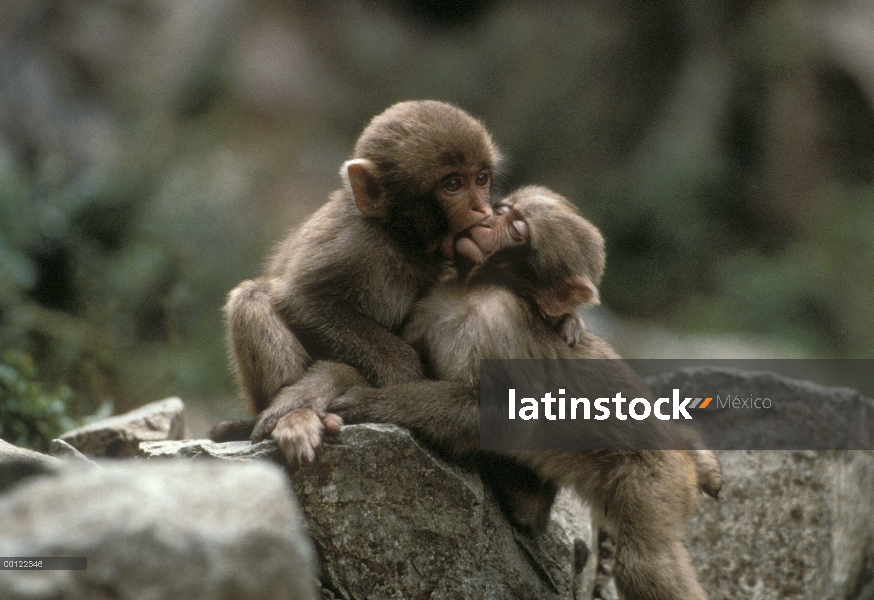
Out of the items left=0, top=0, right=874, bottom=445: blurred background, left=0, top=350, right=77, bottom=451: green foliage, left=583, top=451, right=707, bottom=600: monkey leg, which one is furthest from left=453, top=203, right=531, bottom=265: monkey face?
left=0, top=0, right=874, bottom=445: blurred background

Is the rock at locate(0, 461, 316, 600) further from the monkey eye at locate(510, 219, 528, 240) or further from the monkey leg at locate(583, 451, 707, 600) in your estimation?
the monkey eye at locate(510, 219, 528, 240)

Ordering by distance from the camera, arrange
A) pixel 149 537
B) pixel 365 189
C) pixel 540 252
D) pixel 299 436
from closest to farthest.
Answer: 1. pixel 149 537
2. pixel 299 436
3. pixel 540 252
4. pixel 365 189

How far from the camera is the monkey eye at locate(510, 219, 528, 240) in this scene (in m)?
4.43

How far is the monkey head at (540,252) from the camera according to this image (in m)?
4.36

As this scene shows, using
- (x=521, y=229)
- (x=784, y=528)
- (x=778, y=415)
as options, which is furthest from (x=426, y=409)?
(x=778, y=415)

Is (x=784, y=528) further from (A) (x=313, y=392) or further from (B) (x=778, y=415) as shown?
(A) (x=313, y=392)

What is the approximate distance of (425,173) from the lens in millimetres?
4523

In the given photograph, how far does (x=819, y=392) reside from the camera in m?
5.84

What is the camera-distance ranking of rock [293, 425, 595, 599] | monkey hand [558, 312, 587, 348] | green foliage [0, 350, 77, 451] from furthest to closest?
green foliage [0, 350, 77, 451] → monkey hand [558, 312, 587, 348] → rock [293, 425, 595, 599]

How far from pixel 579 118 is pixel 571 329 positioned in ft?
34.1

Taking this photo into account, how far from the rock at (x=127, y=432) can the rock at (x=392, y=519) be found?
181cm

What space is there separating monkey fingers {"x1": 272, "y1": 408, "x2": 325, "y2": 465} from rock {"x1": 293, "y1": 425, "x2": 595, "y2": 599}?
94 mm

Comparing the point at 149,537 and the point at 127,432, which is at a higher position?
the point at 127,432

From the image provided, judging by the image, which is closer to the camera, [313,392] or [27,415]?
[313,392]
